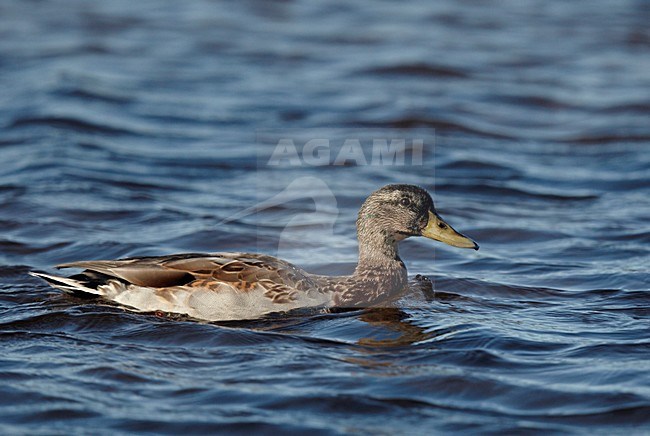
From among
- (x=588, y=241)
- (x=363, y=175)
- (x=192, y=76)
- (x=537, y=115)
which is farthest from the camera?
(x=192, y=76)

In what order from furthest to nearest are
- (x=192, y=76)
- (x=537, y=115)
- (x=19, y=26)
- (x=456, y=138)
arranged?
1. (x=19, y=26)
2. (x=192, y=76)
3. (x=537, y=115)
4. (x=456, y=138)

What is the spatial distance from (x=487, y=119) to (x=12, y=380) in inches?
A: 395

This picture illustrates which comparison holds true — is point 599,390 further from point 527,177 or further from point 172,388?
point 527,177

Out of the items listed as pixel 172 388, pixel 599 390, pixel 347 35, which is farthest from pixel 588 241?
pixel 347 35

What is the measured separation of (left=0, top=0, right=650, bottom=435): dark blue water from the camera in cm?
646

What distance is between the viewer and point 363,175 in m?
12.8

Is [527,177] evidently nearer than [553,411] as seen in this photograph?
No

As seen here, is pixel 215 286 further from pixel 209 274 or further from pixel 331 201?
pixel 331 201

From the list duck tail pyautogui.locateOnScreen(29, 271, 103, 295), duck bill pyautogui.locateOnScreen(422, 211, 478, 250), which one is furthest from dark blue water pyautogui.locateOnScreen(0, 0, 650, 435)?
duck bill pyautogui.locateOnScreen(422, 211, 478, 250)

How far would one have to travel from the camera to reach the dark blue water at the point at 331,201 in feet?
21.2
